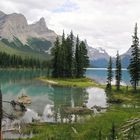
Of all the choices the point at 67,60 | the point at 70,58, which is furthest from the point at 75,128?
the point at 70,58

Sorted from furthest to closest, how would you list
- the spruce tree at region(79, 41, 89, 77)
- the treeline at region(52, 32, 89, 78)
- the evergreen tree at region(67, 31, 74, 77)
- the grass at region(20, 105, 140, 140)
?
1. the spruce tree at region(79, 41, 89, 77)
2. the evergreen tree at region(67, 31, 74, 77)
3. the treeline at region(52, 32, 89, 78)
4. the grass at region(20, 105, 140, 140)

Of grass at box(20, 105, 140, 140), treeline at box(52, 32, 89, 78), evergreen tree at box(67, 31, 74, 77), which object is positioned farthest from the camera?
evergreen tree at box(67, 31, 74, 77)

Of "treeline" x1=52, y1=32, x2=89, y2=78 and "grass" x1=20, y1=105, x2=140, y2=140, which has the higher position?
"treeline" x1=52, y1=32, x2=89, y2=78

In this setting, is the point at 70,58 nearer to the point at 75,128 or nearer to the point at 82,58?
the point at 82,58

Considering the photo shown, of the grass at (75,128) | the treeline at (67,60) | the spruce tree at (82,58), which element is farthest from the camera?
the spruce tree at (82,58)

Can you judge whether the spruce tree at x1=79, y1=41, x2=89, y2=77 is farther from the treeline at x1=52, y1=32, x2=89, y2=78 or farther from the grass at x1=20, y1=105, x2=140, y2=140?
the grass at x1=20, y1=105, x2=140, y2=140

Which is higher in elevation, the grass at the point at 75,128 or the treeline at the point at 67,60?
the treeline at the point at 67,60

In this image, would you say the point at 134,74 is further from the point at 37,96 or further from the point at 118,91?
the point at 37,96

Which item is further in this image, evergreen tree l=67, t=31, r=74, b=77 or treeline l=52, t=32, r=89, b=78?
evergreen tree l=67, t=31, r=74, b=77

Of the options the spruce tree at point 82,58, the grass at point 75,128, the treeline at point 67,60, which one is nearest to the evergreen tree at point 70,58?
the treeline at point 67,60

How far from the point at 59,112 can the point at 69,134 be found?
804 inches

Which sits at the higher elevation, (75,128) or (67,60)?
(67,60)

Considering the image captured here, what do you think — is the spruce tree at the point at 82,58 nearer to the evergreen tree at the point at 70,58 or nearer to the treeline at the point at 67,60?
the treeline at the point at 67,60

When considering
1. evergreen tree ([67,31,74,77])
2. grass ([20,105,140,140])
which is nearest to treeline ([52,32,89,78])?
evergreen tree ([67,31,74,77])
